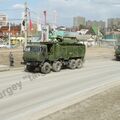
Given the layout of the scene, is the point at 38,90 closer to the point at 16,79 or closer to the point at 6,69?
the point at 16,79

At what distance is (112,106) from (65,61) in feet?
58.2

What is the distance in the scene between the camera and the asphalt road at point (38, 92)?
14173mm

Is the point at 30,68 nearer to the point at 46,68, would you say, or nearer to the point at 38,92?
the point at 46,68

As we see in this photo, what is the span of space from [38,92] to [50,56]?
1086 centimetres

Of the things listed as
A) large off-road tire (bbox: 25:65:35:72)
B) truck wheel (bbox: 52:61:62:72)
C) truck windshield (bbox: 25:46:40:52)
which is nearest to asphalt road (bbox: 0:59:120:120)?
truck wheel (bbox: 52:61:62:72)

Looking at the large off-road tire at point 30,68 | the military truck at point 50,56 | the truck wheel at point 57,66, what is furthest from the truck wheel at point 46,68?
the large off-road tire at point 30,68

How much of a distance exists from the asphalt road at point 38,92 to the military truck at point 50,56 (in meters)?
1.98

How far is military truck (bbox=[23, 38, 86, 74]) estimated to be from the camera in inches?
1136

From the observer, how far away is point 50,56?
29.6 meters

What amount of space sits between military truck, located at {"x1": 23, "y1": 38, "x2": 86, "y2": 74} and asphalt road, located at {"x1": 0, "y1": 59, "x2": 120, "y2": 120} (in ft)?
6.48

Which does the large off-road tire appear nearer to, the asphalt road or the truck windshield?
the truck windshield

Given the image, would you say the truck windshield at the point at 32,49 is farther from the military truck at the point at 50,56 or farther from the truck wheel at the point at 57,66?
the truck wheel at the point at 57,66

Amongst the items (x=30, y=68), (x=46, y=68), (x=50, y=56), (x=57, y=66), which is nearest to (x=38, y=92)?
(x=46, y=68)

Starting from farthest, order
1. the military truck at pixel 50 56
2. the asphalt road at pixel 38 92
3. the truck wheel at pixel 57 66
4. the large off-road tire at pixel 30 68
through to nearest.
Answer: the large off-road tire at pixel 30 68, the truck wheel at pixel 57 66, the military truck at pixel 50 56, the asphalt road at pixel 38 92
